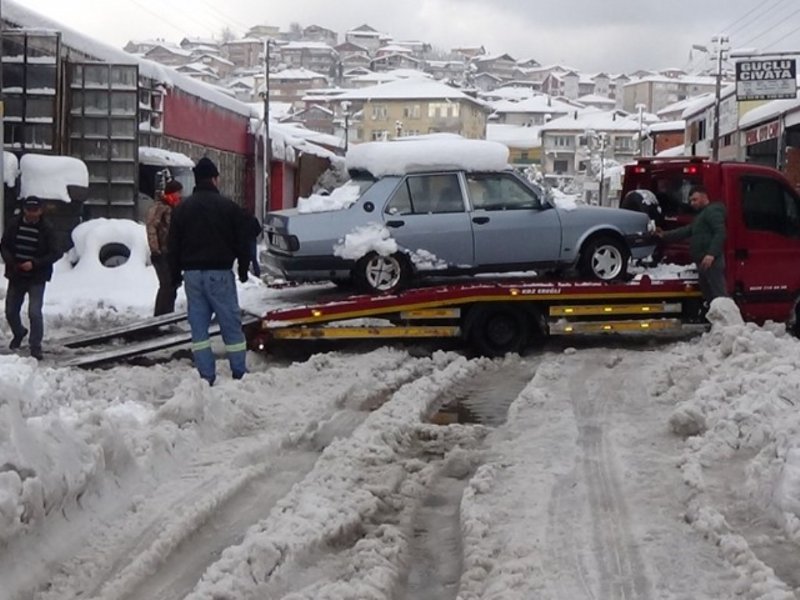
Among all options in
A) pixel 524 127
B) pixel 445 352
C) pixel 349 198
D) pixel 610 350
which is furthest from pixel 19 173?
pixel 524 127

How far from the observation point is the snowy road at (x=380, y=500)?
4.60 meters

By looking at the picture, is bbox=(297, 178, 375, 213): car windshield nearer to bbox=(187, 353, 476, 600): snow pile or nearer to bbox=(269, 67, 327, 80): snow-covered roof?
bbox=(187, 353, 476, 600): snow pile

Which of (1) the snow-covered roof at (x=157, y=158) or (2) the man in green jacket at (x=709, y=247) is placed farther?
(1) the snow-covered roof at (x=157, y=158)

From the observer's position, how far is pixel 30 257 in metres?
10.7

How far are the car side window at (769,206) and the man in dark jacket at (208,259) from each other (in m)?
6.01

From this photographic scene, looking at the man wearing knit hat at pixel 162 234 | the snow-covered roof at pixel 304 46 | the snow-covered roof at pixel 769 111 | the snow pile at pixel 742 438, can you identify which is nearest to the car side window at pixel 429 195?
the man wearing knit hat at pixel 162 234

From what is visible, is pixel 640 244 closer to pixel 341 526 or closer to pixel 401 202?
pixel 401 202

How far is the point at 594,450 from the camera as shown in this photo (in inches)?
274

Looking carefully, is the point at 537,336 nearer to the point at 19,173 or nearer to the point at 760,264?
the point at 760,264

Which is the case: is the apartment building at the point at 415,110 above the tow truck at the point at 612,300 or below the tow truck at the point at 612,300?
above

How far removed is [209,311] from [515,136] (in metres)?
106

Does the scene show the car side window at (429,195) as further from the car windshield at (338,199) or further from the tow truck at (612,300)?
the tow truck at (612,300)

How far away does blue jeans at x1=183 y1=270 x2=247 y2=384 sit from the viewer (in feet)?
28.4

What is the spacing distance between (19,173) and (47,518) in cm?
1323
